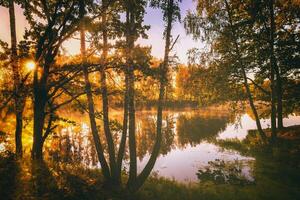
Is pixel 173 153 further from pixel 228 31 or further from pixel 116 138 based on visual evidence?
pixel 228 31

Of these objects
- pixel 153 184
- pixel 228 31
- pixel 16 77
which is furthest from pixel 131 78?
pixel 228 31

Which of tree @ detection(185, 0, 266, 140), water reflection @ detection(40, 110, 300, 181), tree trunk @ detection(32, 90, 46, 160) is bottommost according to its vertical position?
water reflection @ detection(40, 110, 300, 181)

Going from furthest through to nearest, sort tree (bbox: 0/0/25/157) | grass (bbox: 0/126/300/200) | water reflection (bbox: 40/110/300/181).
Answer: water reflection (bbox: 40/110/300/181) < tree (bbox: 0/0/25/157) < grass (bbox: 0/126/300/200)

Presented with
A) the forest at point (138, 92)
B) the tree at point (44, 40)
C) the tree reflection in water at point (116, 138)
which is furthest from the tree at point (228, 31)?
the tree at point (44, 40)

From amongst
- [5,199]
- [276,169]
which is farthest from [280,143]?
[5,199]

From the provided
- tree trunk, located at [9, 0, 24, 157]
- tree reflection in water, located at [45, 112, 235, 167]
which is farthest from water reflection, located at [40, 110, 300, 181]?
tree trunk, located at [9, 0, 24, 157]

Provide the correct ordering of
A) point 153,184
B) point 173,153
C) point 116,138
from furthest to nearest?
point 116,138
point 173,153
point 153,184

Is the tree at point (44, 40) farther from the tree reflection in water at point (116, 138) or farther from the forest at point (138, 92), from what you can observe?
the tree reflection in water at point (116, 138)

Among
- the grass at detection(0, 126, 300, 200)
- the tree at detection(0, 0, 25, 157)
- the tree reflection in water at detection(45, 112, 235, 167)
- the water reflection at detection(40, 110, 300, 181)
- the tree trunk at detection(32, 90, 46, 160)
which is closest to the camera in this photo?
the grass at detection(0, 126, 300, 200)

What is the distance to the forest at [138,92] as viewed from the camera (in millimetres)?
8742

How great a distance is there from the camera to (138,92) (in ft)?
33.3

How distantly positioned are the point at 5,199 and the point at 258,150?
16170mm

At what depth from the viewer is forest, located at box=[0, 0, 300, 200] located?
8.74 metres

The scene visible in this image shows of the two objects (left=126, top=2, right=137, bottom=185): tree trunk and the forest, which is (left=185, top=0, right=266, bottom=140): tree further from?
(left=126, top=2, right=137, bottom=185): tree trunk
